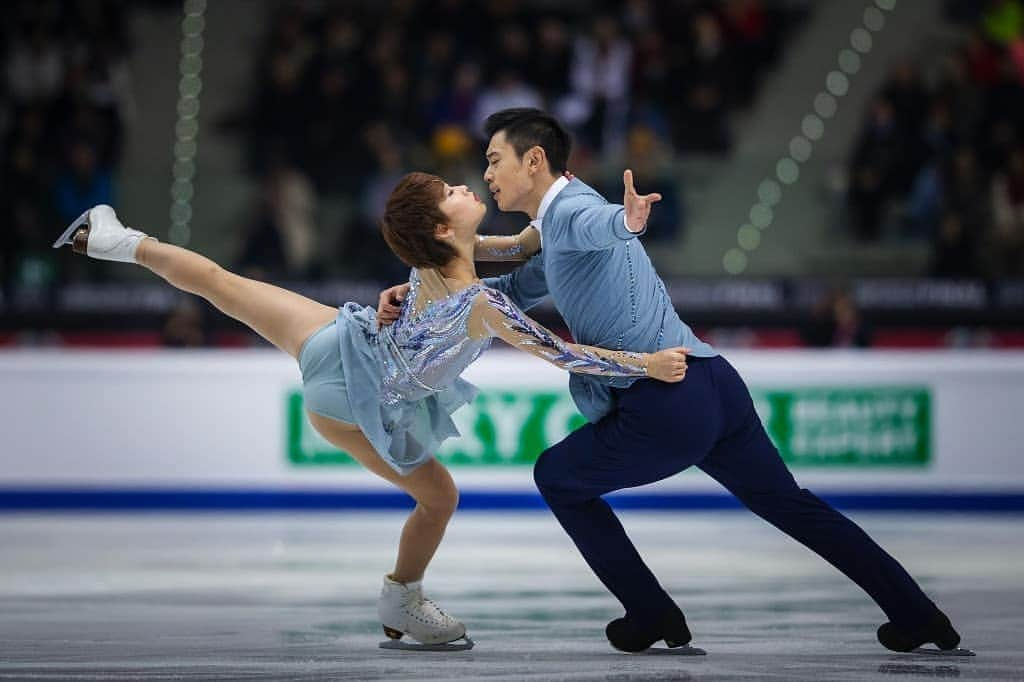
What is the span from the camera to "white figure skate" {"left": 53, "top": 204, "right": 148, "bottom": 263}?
482cm

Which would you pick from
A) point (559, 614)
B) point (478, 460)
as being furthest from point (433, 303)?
point (478, 460)

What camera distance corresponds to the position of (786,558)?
7281mm

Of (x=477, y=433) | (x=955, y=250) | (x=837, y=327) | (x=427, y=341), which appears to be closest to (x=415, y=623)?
(x=427, y=341)

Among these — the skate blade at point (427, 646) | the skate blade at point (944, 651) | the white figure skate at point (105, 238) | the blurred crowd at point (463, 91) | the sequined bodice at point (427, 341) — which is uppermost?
the blurred crowd at point (463, 91)

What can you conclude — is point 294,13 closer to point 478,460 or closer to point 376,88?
point 376,88

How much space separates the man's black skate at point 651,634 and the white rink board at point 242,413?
4.83 metres

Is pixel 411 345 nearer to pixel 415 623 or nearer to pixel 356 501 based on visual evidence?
pixel 415 623

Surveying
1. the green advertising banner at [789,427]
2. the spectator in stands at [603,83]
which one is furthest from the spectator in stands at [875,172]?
the green advertising banner at [789,427]

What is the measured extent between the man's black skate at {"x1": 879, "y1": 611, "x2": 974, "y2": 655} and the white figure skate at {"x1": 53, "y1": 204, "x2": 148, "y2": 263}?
8.17ft

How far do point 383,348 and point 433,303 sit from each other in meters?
0.25

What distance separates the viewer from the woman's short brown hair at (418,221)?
4.37 m

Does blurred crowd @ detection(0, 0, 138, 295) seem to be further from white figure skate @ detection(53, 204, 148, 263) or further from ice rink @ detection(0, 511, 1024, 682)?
white figure skate @ detection(53, 204, 148, 263)

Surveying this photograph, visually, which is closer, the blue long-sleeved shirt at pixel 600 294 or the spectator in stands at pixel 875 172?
the blue long-sleeved shirt at pixel 600 294

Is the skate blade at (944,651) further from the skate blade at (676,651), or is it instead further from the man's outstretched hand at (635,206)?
the man's outstretched hand at (635,206)
